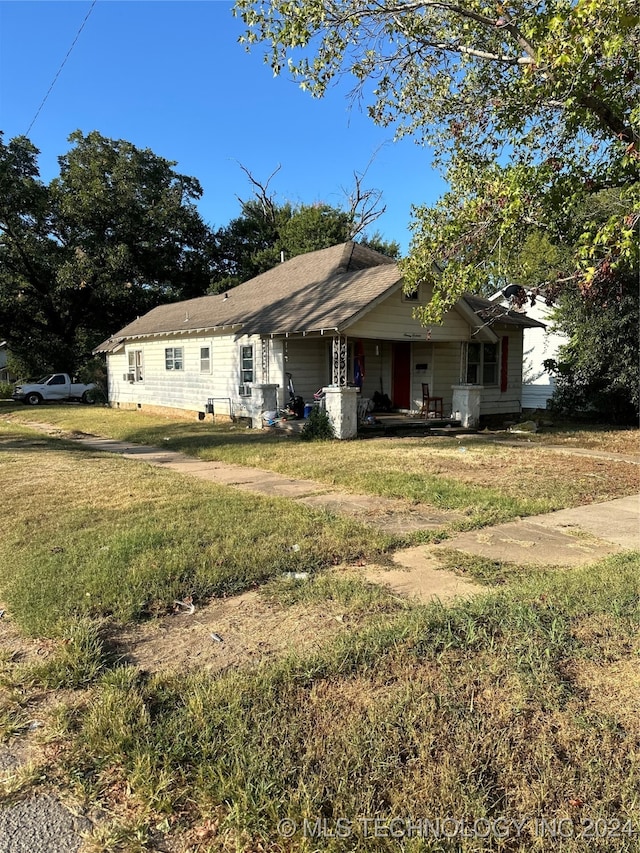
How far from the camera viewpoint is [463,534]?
593cm

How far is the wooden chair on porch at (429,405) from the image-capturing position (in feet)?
54.5

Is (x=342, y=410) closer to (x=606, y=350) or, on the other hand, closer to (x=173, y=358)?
(x=606, y=350)

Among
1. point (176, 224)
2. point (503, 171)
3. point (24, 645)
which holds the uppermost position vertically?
point (176, 224)

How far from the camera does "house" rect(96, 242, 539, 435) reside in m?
14.2

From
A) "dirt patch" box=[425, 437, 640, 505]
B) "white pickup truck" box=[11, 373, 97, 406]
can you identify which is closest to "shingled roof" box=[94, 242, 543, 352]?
"dirt patch" box=[425, 437, 640, 505]

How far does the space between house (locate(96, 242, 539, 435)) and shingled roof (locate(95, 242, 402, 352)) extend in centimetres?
6

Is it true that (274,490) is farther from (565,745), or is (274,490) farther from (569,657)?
(565,745)

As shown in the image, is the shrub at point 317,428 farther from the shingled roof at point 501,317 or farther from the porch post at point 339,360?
the shingled roof at point 501,317

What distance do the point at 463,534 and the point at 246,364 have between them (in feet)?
39.3

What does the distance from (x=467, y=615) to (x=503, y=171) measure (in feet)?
19.3

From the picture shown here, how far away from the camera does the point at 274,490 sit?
8.02 m

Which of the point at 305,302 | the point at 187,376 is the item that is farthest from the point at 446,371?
the point at 187,376

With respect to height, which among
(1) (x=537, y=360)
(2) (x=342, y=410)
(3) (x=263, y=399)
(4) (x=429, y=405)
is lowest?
(4) (x=429, y=405)

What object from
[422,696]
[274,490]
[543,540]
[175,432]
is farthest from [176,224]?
[422,696]
